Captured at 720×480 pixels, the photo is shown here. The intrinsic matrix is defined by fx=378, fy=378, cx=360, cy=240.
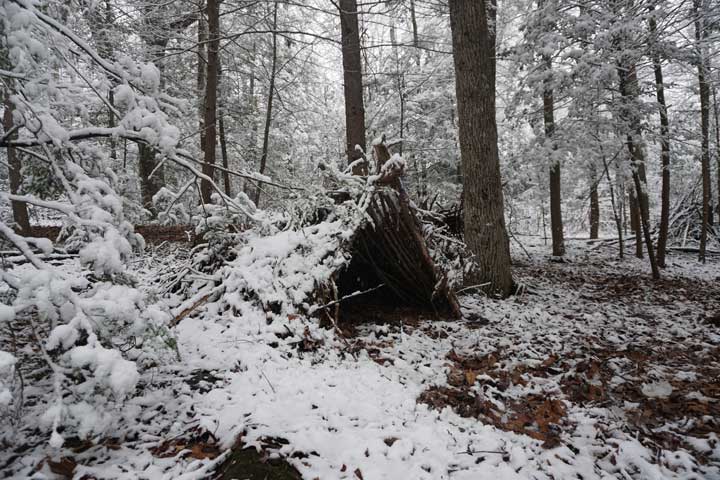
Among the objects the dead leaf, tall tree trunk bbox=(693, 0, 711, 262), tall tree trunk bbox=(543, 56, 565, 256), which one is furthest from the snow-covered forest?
tall tree trunk bbox=(543, 56, 565, 256)

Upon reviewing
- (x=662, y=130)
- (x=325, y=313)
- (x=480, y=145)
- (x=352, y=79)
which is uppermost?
(x=352, y=79)

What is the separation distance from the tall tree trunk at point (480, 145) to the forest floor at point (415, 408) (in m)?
1.32

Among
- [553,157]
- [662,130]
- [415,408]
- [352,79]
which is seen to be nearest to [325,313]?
[415,408]

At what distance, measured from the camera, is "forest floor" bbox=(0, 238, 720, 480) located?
1852mm

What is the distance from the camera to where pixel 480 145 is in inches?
222

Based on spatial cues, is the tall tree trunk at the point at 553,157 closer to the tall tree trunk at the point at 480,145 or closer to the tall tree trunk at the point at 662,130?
the tall tree trunk at the point at 662,130

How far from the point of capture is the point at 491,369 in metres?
3.44

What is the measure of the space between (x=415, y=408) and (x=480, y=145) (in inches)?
166

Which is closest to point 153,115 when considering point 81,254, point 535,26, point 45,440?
point 81,254

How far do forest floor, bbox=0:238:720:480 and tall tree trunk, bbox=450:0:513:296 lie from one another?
132 centimetres

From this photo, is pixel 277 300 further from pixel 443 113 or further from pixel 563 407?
pixel 443 113

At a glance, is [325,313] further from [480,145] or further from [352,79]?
[352,79]

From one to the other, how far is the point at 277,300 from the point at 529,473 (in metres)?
2.38

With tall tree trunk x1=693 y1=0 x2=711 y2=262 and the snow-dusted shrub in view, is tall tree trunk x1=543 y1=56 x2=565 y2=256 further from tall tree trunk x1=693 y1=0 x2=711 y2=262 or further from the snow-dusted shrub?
the snow-dusted shrub
